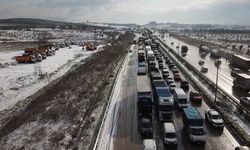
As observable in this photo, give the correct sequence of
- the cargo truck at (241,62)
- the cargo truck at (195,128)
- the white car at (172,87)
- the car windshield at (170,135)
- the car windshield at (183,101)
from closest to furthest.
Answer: the cargo truck at (195,128)
the car windshield at (170,135)
the car windshield at (183,101)
the white car at (172,87)
the cargo truck at (241,62)

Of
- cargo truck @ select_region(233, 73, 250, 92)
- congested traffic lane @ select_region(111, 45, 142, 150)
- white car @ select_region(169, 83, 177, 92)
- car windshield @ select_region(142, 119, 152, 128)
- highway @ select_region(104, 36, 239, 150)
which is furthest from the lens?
cargo truck @ select_region(233, 73, 250, 92)

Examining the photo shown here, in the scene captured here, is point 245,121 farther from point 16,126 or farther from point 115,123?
point 16,126

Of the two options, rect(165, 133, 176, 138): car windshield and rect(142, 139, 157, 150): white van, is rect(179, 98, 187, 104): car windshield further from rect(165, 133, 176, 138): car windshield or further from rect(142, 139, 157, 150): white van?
rect(142, 139, 157, 150): white van

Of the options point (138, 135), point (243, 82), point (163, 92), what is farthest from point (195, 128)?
point (243, 82)

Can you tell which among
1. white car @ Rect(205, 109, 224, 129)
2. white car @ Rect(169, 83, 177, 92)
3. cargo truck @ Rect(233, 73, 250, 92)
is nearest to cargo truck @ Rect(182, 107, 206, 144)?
white car @ Rect(205, 109, 224, 129)

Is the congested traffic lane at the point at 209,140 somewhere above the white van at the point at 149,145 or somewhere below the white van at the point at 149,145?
below

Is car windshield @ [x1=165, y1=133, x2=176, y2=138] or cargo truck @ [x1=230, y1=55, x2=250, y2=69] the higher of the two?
cargo truck @ [x1=230, y1=55, x2=250, y2=69]

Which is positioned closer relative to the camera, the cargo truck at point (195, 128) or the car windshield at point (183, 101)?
the cargo truck at point (195, 128)

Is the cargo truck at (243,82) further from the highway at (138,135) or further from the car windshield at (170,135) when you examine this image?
the car windshield at (170,135)

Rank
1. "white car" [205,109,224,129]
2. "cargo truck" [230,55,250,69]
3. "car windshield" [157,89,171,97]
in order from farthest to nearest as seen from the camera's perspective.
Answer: "cargo truck" [230,55,250,69] → "car windshield" [157,89,171,97] → "white car" [205,109,224,129]

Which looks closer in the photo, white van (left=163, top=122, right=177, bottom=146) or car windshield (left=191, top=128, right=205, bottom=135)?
white van (left=163, top=122, right=177, bottom=146)

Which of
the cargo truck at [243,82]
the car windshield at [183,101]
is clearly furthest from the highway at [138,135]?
the cargo truck at [243,82]
